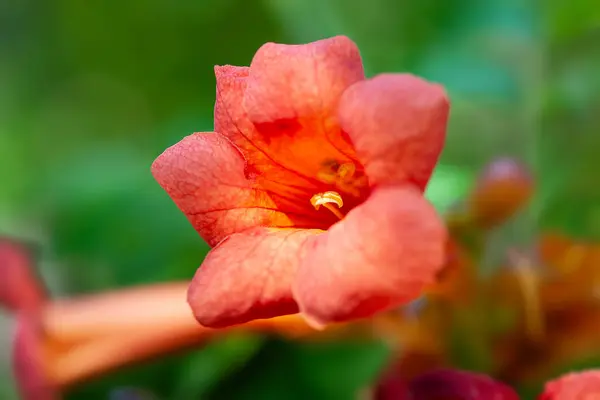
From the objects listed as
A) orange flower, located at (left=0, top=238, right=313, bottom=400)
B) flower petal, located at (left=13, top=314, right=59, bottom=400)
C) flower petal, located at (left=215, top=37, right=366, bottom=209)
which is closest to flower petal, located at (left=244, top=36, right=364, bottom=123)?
flower petal, located at (left=215, top=37, right=366, bottom=209)

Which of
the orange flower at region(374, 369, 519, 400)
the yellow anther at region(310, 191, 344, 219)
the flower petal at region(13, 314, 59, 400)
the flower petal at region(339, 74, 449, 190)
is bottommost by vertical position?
the flower petal at region(13, 314, 59, 400)

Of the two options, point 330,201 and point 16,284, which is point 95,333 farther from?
point 330,201

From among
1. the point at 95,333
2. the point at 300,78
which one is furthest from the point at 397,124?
the point at 95,333

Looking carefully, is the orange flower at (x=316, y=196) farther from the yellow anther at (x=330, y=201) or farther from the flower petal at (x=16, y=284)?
the flower petal at (x=16, y=284)

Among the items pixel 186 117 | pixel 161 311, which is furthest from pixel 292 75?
pixel 186 117

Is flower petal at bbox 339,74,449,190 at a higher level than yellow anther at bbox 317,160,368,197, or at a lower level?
higher

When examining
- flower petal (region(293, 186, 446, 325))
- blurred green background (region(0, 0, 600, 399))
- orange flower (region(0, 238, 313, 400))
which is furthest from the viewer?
blurred green background (region(0, 0, 600, 399))

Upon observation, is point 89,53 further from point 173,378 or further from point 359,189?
point 359,189

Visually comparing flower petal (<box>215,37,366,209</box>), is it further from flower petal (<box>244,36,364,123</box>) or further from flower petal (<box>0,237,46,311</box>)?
flower petal (<box>0,237,46,311</box>)
